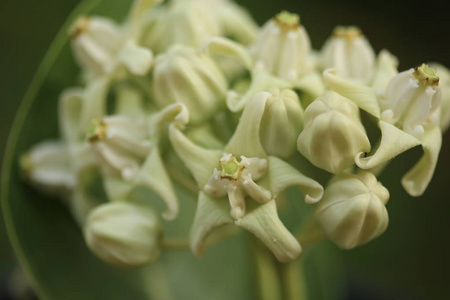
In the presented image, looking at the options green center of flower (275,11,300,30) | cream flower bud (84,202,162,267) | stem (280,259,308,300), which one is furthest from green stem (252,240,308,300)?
green center of flower (275,11,300,30)

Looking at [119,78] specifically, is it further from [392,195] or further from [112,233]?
[392,195]

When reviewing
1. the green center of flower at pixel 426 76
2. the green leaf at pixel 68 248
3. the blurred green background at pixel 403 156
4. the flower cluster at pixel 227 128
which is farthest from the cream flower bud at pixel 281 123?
the blurred green background at pixel 403 156

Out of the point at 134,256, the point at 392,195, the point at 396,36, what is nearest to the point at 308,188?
the point at 134,256

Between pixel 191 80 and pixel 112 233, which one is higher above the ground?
pixel 191 80

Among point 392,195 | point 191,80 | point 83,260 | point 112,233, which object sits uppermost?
point 191,80

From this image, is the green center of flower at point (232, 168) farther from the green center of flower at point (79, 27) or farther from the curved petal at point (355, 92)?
the green center of flower at point (79, 27)

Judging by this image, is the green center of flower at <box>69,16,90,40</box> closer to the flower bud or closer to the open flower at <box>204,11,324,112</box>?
the flower bud

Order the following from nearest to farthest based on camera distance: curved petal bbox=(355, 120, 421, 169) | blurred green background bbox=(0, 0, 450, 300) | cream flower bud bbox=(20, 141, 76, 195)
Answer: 1. curved petal bbox=(355, 120, 421, 169)
2. cream flower bud bbox=(20, 141, 76, 195)
3. blurred green background bbox=(0, 0, 450, 300)

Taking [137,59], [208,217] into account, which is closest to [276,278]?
[208,217]
